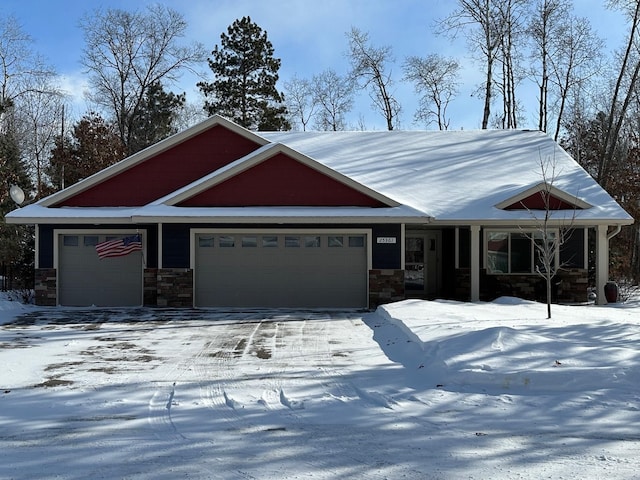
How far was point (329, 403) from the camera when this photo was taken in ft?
21.5

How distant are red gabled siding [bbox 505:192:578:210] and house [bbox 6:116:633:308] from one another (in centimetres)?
4

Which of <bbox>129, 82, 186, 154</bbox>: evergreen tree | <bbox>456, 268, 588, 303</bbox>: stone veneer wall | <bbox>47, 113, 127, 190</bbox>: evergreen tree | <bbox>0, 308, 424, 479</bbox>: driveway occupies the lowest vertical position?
<bbox>0, 308, 424, 479</bbox>: driveway

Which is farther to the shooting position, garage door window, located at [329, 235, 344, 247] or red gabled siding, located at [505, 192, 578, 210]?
red gabled siding, located at [505, 192, 578, 210]

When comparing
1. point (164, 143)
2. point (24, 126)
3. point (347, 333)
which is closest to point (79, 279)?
point (164, 143)

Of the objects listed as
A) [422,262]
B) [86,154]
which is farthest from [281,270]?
[86,154]

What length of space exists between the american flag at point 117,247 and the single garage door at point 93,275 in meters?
0.48

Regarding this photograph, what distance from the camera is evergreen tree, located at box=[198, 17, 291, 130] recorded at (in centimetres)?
3734

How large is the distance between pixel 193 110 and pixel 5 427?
45.1 m

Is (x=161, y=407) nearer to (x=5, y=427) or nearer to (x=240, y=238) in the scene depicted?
(x=5, y=427)

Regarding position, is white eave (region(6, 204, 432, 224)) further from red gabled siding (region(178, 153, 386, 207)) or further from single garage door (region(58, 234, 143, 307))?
single garage door (region(58, 234, 143, 307))

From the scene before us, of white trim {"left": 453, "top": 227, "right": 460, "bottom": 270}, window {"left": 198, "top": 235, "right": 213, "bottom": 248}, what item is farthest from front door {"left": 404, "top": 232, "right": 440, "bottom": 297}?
window {"left": 198, "top": 235, "right": 213, "bottom": 248}

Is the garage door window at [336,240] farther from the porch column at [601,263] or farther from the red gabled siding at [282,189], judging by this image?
the porch column at [601,263]

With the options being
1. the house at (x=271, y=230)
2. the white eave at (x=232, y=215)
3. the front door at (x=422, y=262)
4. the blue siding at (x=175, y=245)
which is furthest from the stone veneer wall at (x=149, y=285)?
the front door at (x=422, y=262)

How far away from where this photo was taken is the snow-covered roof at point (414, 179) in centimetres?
1584
